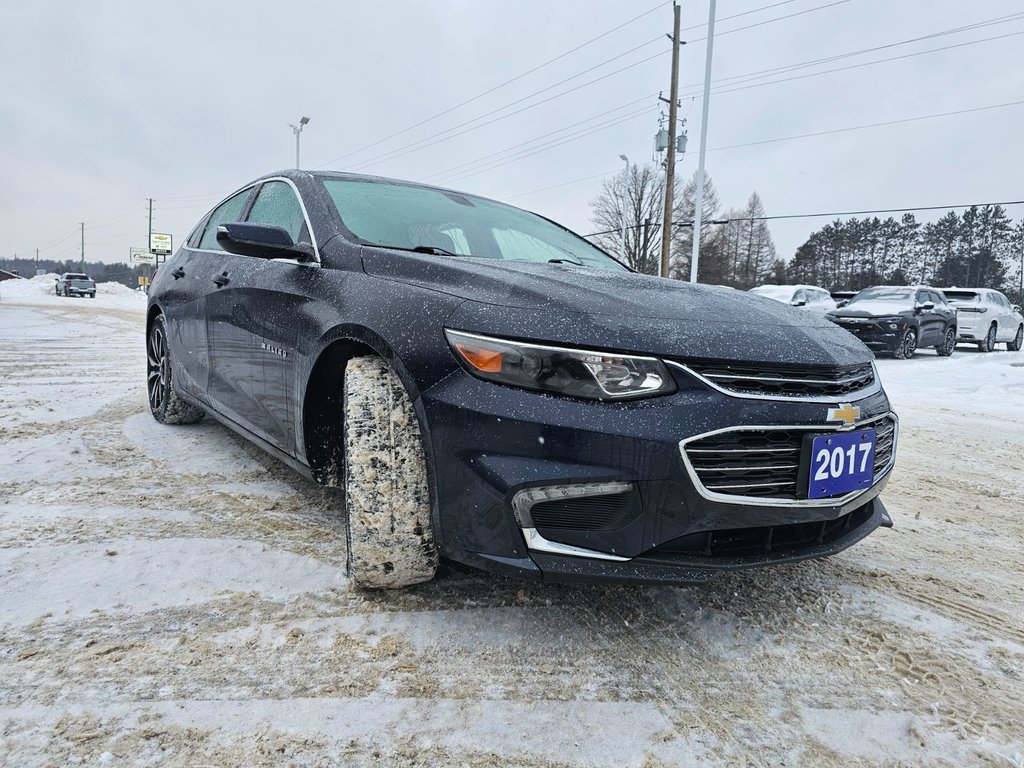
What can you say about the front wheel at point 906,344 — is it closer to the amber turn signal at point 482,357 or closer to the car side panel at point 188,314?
the car side panel at point 188,314

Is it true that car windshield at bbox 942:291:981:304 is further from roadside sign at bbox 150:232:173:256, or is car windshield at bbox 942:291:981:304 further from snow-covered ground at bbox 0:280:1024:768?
roadside sign at bbox 150:232:173:256

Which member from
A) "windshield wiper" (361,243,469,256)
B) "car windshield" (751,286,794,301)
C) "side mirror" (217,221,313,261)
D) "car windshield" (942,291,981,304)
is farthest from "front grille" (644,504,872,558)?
"car windshield" (942,291,981,304)

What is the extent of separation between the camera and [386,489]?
5.56 ft

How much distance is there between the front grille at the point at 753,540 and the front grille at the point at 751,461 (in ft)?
0.36

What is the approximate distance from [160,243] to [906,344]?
6821cm

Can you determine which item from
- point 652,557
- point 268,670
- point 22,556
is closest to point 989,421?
point 652,557

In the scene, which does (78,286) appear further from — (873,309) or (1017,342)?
(1017,342)

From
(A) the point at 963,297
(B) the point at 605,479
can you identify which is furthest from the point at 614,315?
(A) the point at 963,297

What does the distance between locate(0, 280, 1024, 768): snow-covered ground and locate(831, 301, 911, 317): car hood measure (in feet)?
31.4

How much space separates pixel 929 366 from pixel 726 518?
→ 33.3 ft

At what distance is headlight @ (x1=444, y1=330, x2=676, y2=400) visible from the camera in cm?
151

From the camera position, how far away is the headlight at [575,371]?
1.51 meters

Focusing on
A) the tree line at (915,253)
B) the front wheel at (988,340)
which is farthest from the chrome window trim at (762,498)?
the tree line at (915,253)

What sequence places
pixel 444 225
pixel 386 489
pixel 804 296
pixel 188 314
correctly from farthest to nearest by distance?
1. pixel 804 296
2. pixel 188 314
3. pixel 444 225
4. pixel 386 489
